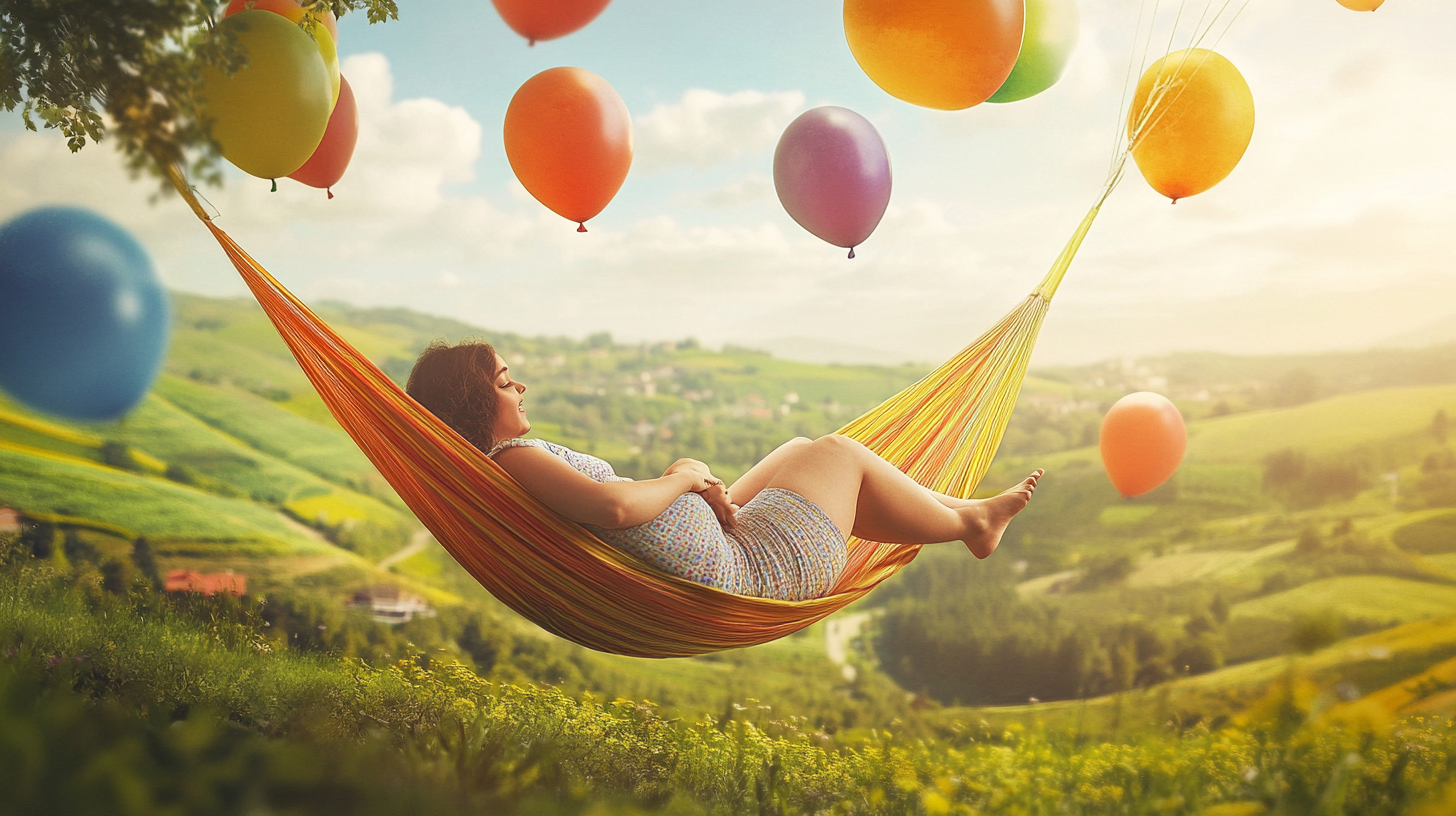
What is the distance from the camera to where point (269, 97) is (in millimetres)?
1792

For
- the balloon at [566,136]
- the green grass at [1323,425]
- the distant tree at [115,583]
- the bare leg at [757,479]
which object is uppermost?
the green grass at [1323,425]

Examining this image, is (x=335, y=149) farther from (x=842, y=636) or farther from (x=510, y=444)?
(x=842, y=636)

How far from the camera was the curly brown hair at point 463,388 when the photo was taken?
5.52ft

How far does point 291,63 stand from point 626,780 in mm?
1699

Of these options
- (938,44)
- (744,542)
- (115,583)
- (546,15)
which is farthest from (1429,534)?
(115,583)

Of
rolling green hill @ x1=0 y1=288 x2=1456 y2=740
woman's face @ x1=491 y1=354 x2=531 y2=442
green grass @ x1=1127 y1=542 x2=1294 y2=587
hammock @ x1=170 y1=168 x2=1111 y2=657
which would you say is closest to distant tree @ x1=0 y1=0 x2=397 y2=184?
hammock @ x1=170 y1=168 x2=1111 y2=657

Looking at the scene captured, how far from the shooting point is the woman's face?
5.54 ft

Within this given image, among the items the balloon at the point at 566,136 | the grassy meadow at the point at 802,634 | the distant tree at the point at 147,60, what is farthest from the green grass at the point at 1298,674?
the distant tree at the point at 147,60

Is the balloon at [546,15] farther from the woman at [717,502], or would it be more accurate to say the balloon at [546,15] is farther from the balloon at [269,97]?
the woman at [717,502]

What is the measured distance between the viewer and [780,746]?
236cm

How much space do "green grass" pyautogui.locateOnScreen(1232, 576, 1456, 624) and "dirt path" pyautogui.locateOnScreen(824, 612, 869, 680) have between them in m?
3.00

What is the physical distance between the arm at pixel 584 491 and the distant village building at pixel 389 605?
16.8 feet

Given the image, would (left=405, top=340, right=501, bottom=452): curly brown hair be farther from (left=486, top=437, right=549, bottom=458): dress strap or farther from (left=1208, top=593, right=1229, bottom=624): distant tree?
(left=1208, top=593, right=1229, bottom=624): distant tree

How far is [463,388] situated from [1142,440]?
98.9 inches
